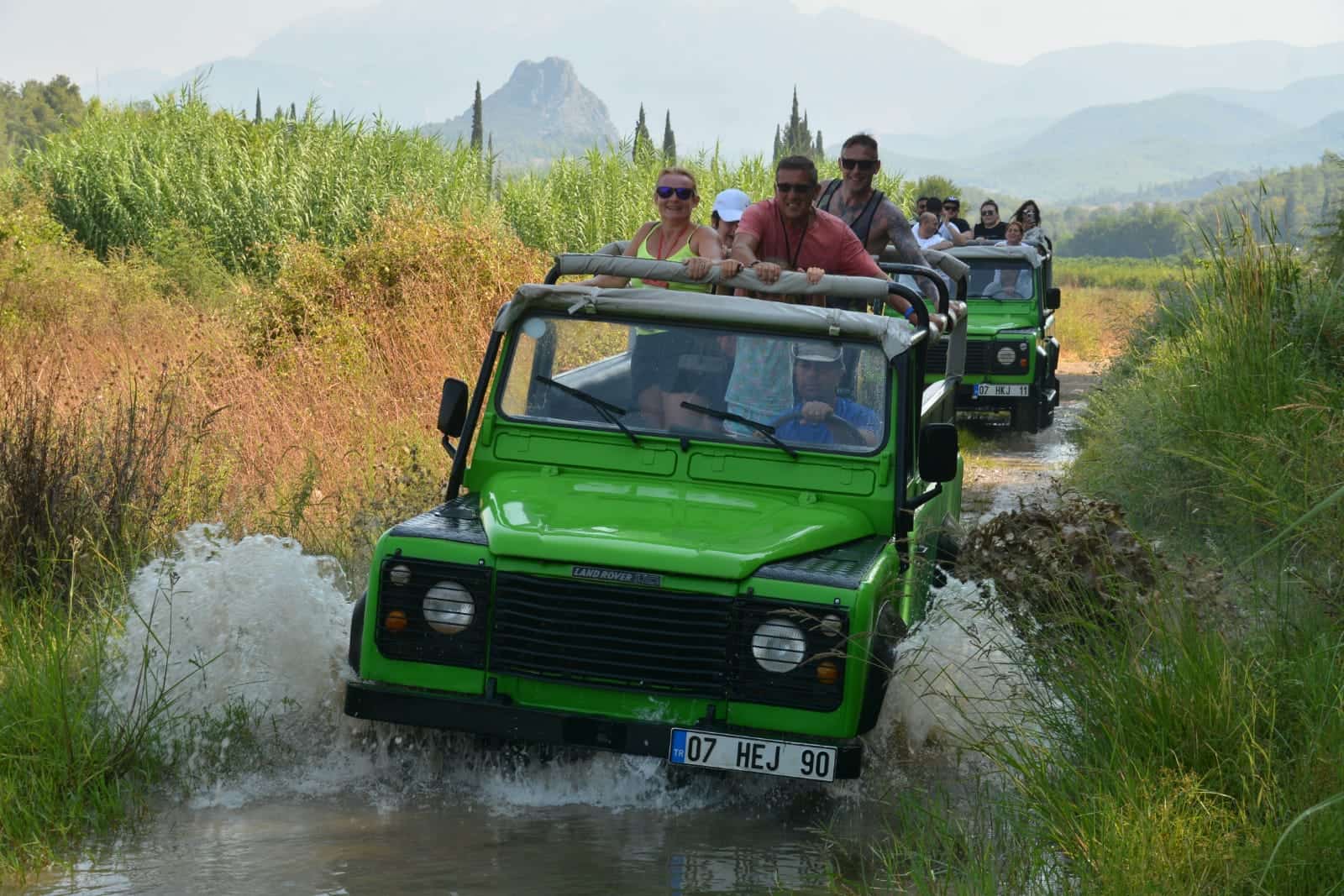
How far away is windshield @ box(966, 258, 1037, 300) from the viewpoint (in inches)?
639

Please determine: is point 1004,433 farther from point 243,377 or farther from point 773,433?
point 773,433

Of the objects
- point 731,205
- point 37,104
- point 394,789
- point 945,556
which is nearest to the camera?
point 394,789

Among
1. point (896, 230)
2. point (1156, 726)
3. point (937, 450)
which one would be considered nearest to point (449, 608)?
point (937, 450)

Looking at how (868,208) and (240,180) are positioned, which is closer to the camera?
(868,208)

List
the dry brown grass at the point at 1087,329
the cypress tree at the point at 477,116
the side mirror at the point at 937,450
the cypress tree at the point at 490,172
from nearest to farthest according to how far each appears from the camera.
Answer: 1. the side mirror at the point at 937,450
2. the cypress tree at the point at 490,172
3. the dry brown grass at the point at 1087,329
4. the cypress tree at the point at 477,116

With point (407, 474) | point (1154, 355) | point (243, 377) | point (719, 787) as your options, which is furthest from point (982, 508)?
point (719, 787)

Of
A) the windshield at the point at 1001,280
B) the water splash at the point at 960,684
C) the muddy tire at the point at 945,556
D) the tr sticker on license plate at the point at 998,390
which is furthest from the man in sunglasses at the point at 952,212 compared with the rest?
the water splash at the point at 960,684

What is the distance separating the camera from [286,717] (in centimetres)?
563

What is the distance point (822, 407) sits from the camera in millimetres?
5832

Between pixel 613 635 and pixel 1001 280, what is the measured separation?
39.8 ft

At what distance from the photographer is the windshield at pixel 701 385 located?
582 cm

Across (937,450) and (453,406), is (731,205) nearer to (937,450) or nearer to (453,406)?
(453,406)

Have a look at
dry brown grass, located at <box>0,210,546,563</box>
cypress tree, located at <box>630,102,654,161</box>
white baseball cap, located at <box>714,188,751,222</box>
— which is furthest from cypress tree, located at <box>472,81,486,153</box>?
white baseball cap, located at <box>714,188,751,222</box>

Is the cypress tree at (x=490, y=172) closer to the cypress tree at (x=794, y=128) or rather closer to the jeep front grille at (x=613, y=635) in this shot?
the jeep front grille at (x=613, y=635)
